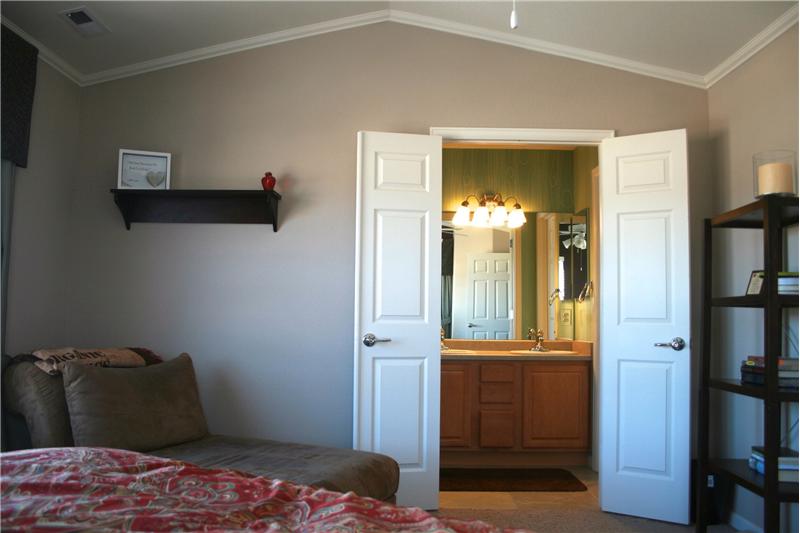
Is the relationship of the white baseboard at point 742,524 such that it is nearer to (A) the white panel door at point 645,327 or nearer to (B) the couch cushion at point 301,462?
(A) the white panel door at point 645,327

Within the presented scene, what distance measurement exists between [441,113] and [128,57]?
5.99 feet

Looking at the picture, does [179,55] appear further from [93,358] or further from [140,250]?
[93,358]

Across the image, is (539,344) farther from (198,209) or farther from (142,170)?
(142,170)

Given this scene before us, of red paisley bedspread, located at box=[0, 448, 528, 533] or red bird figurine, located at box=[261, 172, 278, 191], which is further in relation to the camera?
red bird figurine, located at box=[261, 172, 278, 191]

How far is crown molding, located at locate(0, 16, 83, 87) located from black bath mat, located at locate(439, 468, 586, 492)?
11.0 ft

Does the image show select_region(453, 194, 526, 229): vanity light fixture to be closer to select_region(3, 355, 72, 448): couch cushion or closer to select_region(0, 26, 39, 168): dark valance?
select_region(0, 26, 39, 168): dark valance

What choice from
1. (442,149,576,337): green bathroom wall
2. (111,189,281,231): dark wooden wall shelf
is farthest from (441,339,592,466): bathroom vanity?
(111,189,281,231): dark wooden wall shelf

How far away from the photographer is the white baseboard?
3.21 meters

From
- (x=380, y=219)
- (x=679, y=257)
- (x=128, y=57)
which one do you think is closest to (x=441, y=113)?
(x=380, y=219)

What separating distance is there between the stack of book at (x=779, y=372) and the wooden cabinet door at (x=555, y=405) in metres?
1.83

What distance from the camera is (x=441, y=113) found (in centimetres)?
382

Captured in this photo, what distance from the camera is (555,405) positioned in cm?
478

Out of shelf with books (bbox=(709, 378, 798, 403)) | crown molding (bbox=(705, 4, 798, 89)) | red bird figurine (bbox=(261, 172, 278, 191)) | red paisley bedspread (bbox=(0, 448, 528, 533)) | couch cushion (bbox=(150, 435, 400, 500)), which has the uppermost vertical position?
crown molding (bbox=(705, 4, 798, 89))

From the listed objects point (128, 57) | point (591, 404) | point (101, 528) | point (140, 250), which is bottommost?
point (591, 404)
